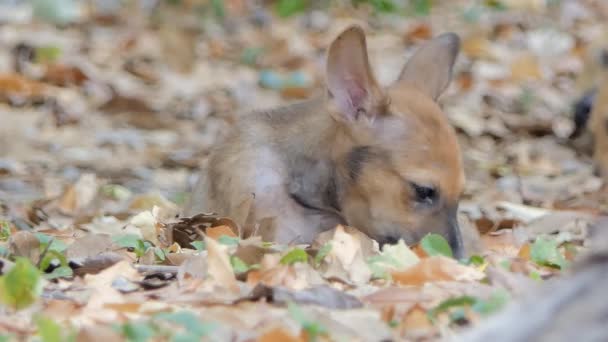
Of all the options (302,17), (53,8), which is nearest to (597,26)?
(302,17)

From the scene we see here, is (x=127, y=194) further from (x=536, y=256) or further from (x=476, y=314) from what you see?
(x=476, y=314)

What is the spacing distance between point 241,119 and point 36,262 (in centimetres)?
173

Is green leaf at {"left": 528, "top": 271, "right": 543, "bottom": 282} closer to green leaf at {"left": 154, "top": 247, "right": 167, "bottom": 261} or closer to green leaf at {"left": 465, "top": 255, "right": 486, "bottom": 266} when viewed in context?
green leaf at {"left": 465, "top": 255, "right": 486, "bottom": 266}

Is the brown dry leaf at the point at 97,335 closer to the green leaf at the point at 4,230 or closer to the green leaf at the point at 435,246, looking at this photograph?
the green leaf at the point at 435,246

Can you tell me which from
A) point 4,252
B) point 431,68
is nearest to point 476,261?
point 431,68

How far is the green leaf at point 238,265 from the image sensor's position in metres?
4.27

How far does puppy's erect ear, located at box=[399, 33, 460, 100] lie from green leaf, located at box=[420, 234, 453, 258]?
1.32 metres

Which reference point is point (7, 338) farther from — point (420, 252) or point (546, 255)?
point (546, 255)

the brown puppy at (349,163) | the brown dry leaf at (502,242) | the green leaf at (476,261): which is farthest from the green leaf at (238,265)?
the brown dry leaf at (502,242)

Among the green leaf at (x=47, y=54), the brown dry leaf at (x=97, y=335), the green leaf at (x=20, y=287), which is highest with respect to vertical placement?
the brown dry leaf at (x=97, y=335)

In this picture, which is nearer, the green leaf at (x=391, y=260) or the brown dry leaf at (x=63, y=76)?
the green leaf at (x=391, y=260)

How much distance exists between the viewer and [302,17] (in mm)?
13875

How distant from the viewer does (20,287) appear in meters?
3.86

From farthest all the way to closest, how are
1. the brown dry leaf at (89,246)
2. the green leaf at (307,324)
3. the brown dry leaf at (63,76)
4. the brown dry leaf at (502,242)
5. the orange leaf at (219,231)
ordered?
1. the brown dry leaf at (63,76)
2. the brown dry leaf at (502,242)
3. the orange leaf at (219,231)
4. the brown dry leaf at (89,246)
5. the green leaf at (307,324)
